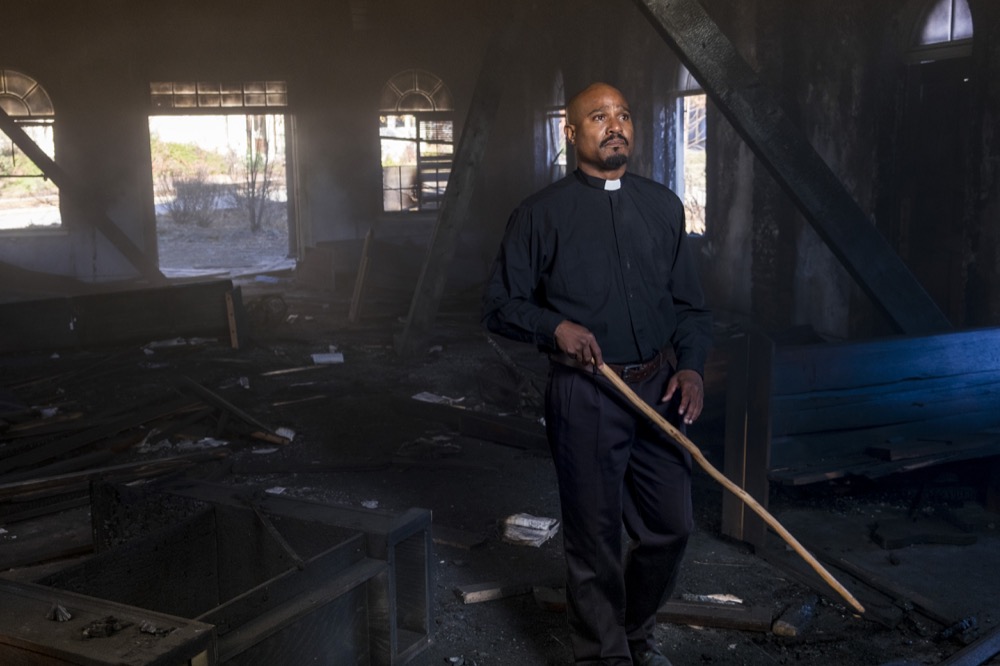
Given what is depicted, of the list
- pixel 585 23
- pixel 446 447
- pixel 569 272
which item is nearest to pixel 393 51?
pixel 585 23

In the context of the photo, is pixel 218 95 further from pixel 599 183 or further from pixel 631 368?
pixel 631 368

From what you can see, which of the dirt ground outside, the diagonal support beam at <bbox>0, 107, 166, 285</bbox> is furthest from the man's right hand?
the dirt ground outside

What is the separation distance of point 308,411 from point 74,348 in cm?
354

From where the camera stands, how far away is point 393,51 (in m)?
17.6

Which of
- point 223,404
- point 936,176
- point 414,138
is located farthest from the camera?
point 414,138

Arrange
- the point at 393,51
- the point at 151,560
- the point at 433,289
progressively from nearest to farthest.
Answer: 1. the point at 151,560
2. the point at 433,289
3. the point at 393,51

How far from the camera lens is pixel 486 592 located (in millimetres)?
4699

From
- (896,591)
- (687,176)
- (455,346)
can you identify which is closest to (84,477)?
(896,591)

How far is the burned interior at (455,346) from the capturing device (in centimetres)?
353

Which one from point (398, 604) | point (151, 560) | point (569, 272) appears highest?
point (569, 272)

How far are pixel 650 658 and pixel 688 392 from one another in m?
1.01

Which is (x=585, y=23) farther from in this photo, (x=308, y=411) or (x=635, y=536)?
(x=635, y=536)

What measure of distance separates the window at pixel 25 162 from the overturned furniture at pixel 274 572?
1379cm

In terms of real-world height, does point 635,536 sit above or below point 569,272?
below
